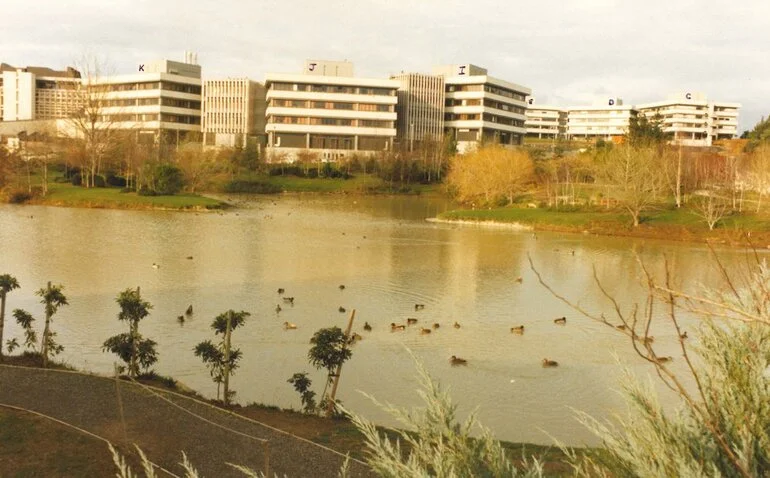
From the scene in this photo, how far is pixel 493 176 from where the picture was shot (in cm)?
6216

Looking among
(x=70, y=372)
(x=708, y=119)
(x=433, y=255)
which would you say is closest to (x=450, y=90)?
(x=708, y=119)

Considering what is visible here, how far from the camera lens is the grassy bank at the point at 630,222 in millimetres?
44572

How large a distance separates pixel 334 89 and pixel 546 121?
8990 cm

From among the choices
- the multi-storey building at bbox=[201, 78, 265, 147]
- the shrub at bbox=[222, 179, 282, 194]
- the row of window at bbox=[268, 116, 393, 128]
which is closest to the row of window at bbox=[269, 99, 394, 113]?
the row of window at bbox=[268, 116, 393, 128]

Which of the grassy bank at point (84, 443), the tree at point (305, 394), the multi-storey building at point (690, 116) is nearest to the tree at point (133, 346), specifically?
the grassy bank at point (84, 443)

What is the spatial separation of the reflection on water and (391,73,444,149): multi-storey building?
57.8 metres

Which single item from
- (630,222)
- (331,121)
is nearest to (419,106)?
(331,121)

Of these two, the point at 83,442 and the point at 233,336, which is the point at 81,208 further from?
the point at 83,442

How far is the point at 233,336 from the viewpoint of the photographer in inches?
693

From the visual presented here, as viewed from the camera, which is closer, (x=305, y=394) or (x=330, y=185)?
(x=305, y=394)

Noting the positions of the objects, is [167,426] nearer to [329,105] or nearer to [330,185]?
[330,185]

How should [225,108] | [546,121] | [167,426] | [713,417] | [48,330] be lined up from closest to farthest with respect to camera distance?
[713,417] < [167,426] < [48,330] < [225,108] < [546,121]

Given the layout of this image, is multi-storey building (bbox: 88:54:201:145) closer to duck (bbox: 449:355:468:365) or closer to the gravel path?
duck (bbox: 449:355:468:365)

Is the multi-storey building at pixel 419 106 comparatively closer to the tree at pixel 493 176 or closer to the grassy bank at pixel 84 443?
the tree at pixel 493 176
